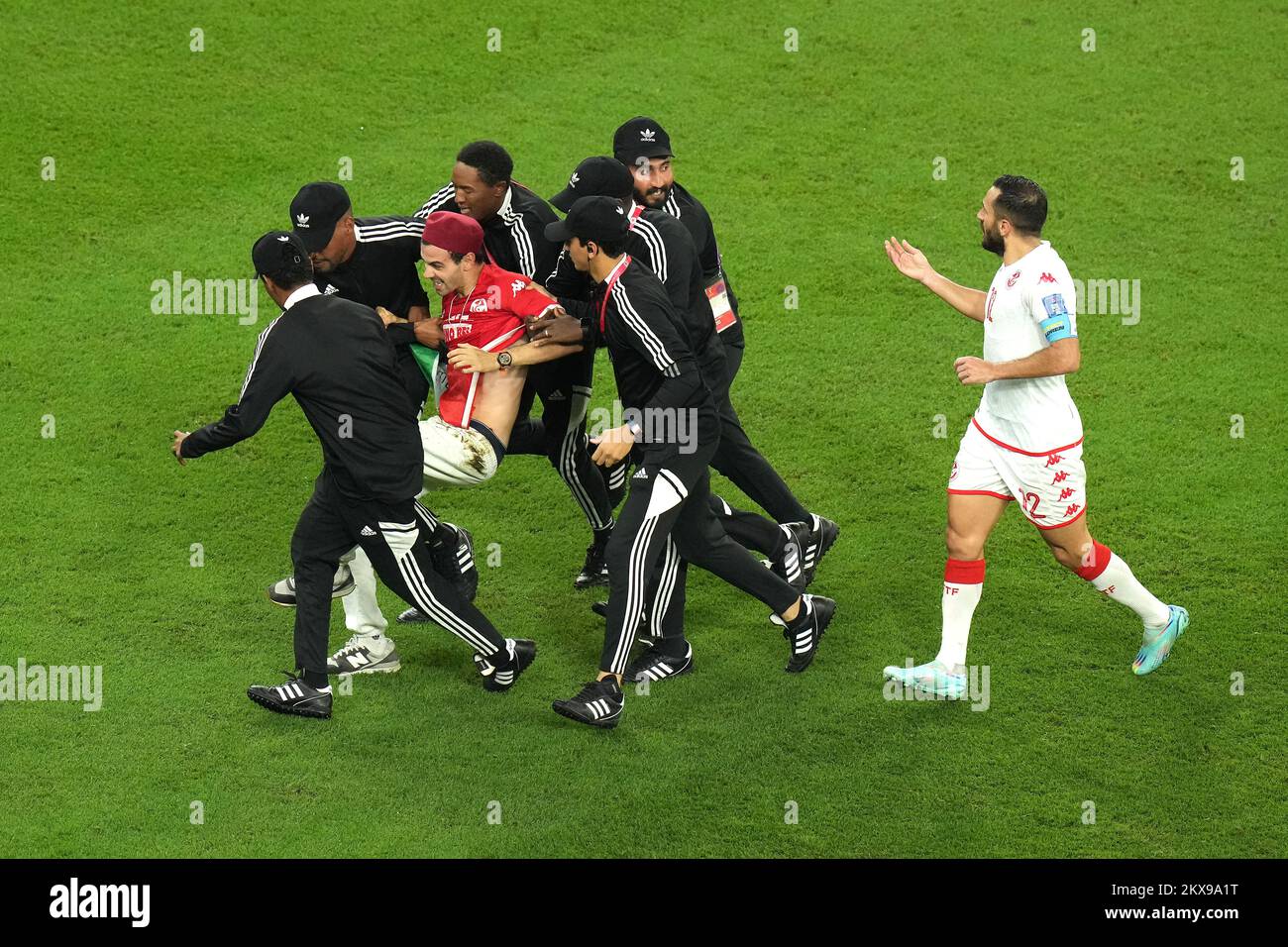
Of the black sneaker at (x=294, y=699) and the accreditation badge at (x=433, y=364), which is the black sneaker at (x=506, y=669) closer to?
the black sneaker at (x=294, y=699)

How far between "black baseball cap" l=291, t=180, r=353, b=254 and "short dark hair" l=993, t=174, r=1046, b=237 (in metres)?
2.63

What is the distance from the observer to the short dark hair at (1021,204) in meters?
6.23

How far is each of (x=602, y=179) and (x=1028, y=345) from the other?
5.98 ft

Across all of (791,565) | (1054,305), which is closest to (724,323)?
(791,565)

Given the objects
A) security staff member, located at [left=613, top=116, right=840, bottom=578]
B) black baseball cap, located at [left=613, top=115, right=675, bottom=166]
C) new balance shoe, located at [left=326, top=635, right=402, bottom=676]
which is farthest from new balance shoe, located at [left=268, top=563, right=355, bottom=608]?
black baseball cap, located at [left=613, top=115, right=675, bottom=166]

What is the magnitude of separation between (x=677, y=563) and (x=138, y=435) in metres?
3.34

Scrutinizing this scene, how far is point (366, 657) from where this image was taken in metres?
6.77

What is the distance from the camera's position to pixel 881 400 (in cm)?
883

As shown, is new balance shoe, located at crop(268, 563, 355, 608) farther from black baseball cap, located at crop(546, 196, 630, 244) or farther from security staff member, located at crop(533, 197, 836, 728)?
black baseball cap, located at crop(546, 196, 630, 244)

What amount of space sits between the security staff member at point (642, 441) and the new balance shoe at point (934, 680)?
0.60 metres

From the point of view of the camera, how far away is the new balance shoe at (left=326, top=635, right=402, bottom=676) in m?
6.75

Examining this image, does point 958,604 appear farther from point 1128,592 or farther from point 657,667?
point 657,667

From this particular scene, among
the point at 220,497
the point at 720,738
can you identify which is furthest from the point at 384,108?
the point at 720,738
